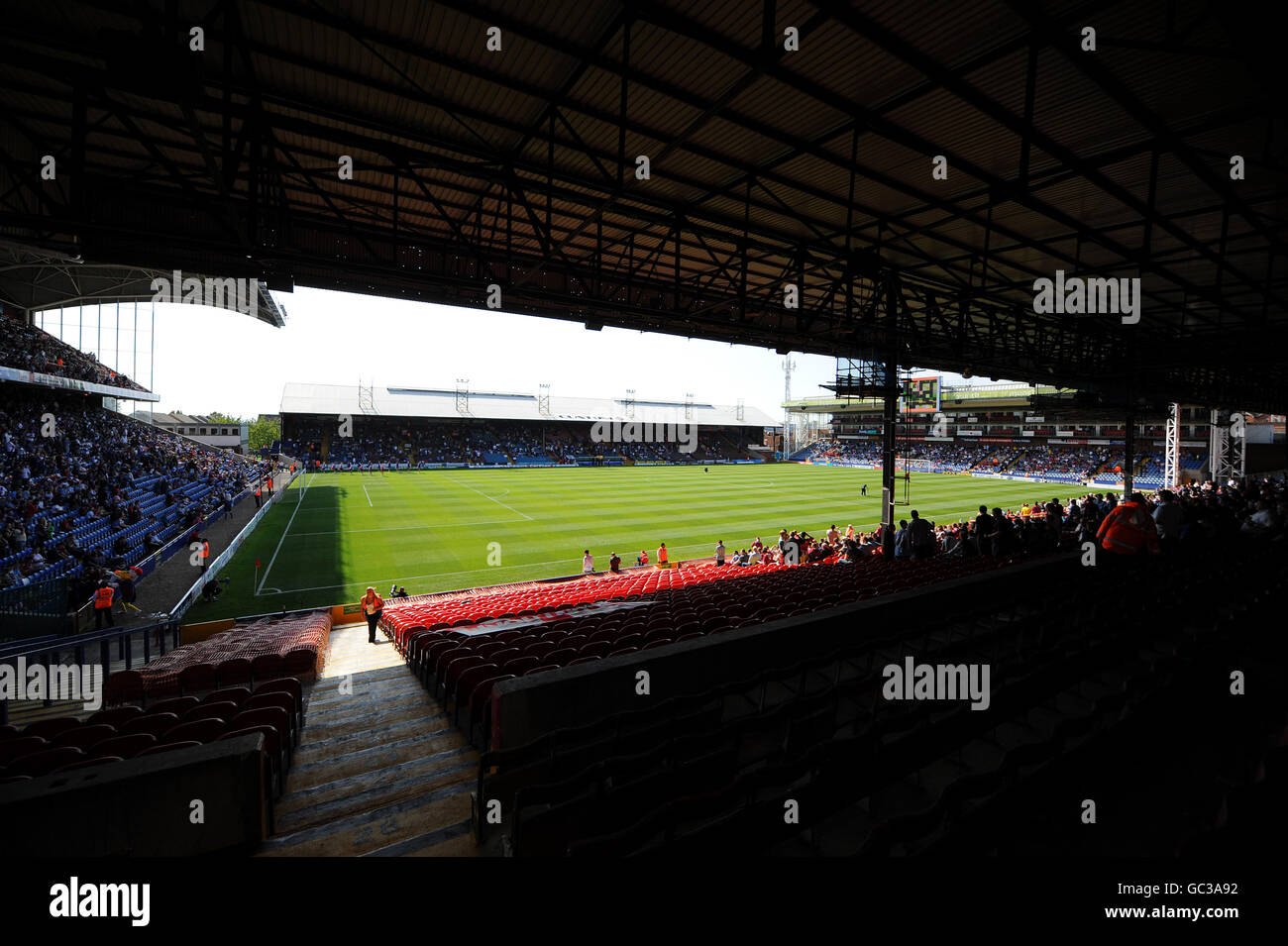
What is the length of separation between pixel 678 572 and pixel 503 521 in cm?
1290

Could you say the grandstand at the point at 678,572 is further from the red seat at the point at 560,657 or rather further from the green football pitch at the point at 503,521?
the green football pitch at the point at 503,521

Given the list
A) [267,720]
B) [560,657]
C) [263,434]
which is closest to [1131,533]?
[560,657]

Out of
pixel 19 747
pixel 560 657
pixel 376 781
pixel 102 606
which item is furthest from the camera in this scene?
pixel 102 606

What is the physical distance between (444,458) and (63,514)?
4509 cm

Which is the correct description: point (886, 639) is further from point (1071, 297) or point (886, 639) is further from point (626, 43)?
point (1071, 297)

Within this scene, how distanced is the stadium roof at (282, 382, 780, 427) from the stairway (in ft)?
194

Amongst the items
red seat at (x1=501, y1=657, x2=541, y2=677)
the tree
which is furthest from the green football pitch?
the tree

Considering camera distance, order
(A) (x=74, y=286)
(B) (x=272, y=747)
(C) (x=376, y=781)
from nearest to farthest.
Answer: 1. (B) (x=272, y=747)
2. (C) (x=376, y=781)
3. (A) (x=74, y=286)

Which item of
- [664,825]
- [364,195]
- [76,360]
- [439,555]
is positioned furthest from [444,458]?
[664,825]

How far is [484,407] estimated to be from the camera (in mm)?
68375

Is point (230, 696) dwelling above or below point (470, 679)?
below

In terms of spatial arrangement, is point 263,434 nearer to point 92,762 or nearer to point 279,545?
point 279,545

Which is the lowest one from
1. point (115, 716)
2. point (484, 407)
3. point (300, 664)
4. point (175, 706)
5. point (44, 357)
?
point (300, 664)

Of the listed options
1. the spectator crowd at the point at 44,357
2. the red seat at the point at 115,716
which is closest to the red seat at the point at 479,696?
the red seat at the point at 115,716
